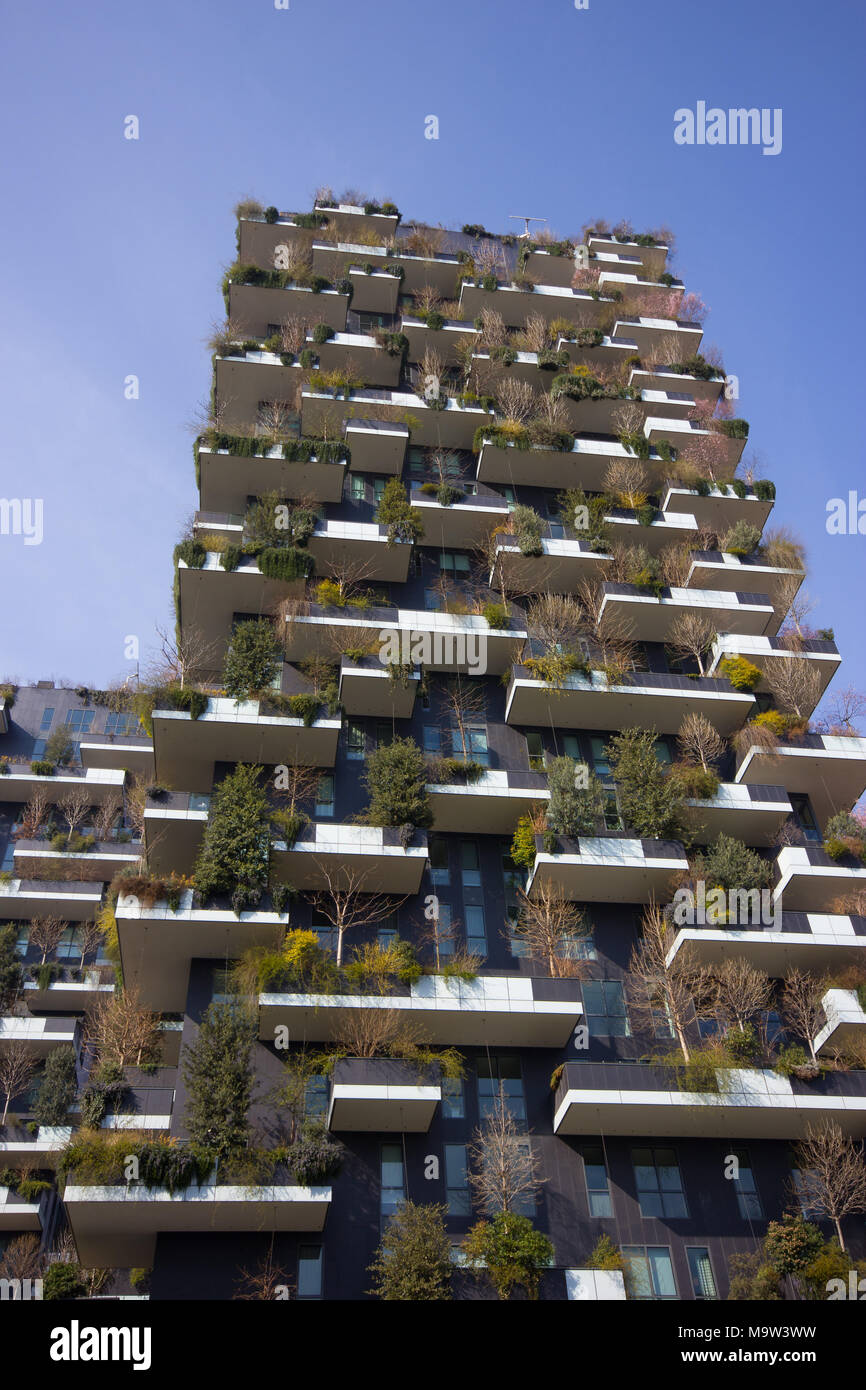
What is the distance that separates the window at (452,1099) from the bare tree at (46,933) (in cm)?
2442

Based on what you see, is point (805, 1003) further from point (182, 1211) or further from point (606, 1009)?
point (182, 1211)

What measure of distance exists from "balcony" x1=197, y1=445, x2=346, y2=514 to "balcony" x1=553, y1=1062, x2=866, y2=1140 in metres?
21.5

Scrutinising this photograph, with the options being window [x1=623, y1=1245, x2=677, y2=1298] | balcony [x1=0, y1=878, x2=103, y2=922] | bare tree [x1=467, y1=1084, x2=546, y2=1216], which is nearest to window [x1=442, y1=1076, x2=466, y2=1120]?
bare tree [x1=467, y1=1084, x2=546, y2=1216]

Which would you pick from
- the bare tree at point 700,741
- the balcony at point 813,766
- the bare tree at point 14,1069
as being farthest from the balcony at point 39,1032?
the balcony at point 813,766

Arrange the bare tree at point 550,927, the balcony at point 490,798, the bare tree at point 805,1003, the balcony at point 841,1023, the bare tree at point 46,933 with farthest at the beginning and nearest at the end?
the bare tree at point 46,933, the balcony at point 490,798, the bare tree at point 550,927, the bare tree at point 805,1003, the balcony at point 841,1023

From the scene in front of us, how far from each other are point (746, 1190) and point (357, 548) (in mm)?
22347

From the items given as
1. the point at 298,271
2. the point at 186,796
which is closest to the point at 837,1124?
the point at 186,796

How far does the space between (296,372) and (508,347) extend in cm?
894

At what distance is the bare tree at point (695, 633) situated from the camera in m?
35.1

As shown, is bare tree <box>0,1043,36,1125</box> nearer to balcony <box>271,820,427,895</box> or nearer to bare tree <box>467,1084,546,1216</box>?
balcony <box>271,820,427,895</box>

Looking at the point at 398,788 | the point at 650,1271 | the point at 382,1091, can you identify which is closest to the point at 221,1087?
the point at 382,1091

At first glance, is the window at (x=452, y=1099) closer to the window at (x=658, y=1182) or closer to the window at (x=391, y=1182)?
the window at (x=391, y=1182)

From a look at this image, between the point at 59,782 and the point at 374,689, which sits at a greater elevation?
the point at 59,782

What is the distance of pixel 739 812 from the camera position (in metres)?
31.2
